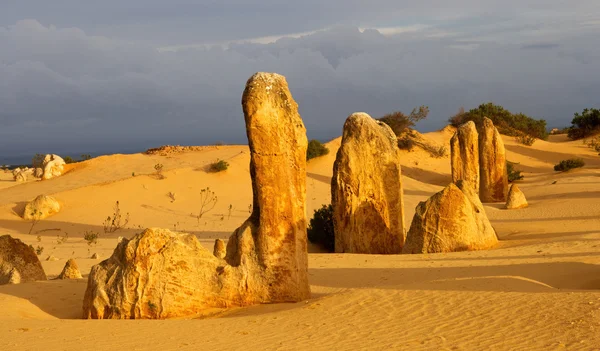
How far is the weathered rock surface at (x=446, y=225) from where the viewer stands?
15320 mm

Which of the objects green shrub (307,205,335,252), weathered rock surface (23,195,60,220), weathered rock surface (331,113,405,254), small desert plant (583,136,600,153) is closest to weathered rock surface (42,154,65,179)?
weathered rock surface (23,195,60,220)

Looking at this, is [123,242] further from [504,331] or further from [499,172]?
[499,172]

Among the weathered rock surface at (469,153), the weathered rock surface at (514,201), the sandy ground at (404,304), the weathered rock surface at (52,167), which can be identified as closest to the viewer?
the sandy ground at (404,304)

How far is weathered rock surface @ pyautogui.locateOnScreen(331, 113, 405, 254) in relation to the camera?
16594mm

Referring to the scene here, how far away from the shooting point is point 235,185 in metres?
31.9

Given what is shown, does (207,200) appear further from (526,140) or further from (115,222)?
(526,140)

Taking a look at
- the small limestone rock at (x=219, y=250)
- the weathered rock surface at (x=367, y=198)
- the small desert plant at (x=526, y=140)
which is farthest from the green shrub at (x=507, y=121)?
the small limestone rock at (x=219, y=250)

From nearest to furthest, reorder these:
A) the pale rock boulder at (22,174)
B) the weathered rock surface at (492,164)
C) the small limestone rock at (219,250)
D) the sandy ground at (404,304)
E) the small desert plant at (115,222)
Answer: the sandy ground at (404,304) → the small limestone rock at (219,250) → the small desert plant at (115,222) → the weathered rock surface at (492,164) → the pale rock boulder at (22,174)

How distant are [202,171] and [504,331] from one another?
2564 cm

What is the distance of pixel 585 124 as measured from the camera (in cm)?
4934

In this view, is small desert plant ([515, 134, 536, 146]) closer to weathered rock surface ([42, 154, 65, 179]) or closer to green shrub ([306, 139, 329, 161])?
green shrub ([306, 139, 329, 161])

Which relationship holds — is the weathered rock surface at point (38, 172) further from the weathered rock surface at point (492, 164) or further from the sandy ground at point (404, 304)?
the weathered rock surface at point (492, 164)

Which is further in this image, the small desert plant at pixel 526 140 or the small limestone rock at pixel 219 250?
the small desert plant at pixel 526 140

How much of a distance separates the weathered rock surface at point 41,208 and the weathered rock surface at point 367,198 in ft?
46.4
